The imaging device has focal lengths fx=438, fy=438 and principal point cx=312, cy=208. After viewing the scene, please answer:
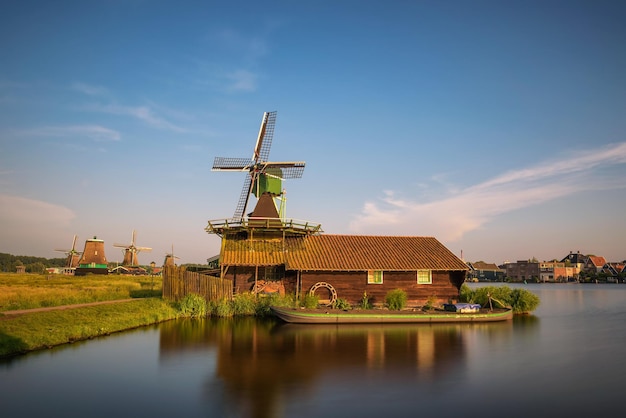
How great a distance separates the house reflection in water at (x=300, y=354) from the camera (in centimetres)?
1279

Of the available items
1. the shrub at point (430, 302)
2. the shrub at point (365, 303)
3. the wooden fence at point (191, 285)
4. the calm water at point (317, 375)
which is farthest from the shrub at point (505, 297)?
the wooden fence at point (191, 285)

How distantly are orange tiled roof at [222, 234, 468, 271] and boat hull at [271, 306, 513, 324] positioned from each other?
415cm

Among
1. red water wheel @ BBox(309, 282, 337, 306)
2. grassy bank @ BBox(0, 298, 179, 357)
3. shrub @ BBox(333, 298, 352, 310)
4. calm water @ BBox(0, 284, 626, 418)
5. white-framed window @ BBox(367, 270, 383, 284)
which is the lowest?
calm water @ BBox(0, 284, 626, 418)

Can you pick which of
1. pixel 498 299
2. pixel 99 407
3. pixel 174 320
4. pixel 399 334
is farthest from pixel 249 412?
pixel 498 299

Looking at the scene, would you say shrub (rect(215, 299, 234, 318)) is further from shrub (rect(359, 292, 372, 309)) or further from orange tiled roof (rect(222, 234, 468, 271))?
shrub (rect(359, 292, 372, 309))

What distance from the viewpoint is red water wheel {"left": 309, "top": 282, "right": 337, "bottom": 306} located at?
30.5 metres

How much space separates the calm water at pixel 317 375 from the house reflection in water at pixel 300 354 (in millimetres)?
52

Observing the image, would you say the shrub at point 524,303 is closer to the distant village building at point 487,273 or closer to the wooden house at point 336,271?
the wooden house at point 336,271

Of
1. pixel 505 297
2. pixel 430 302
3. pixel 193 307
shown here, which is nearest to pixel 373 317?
pixel 430 302

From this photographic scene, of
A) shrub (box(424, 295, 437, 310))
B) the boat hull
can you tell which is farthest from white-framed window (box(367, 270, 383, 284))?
the boat hull

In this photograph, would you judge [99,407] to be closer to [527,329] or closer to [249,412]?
[249,412]

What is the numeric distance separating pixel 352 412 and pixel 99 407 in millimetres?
6526

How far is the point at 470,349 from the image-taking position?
19375 millimetres

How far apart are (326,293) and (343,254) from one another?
317 cm
